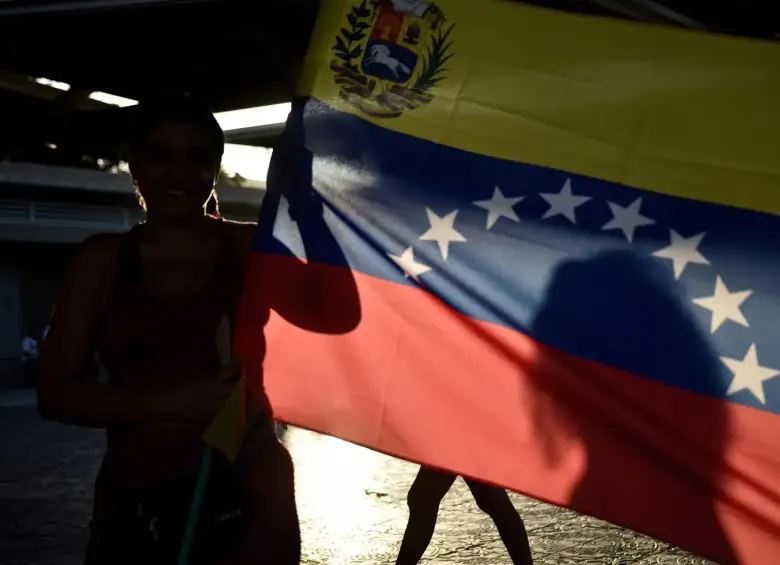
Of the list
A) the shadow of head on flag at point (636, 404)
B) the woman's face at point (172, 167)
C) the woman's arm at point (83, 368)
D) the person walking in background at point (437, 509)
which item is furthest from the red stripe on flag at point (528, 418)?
the person walking in background at point (437, 509)

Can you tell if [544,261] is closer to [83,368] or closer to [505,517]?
[83,368]

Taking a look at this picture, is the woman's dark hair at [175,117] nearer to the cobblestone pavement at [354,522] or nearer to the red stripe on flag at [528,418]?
the red stripe on flag at [528,418]

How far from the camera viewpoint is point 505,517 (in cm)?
394

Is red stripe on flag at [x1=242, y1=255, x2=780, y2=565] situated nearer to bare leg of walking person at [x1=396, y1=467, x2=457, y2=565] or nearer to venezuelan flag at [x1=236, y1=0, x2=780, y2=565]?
venezuelan flag at [x1=236, y1=0, x2=780, y2=565]

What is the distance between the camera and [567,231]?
2691mm

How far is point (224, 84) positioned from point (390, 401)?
197 cm

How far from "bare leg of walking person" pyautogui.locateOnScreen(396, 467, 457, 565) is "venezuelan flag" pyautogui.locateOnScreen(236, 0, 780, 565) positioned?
150cm

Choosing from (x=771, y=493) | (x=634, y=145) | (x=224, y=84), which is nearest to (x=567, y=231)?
(x=634, y=145)

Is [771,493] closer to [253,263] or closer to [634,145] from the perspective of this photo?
[634,145]

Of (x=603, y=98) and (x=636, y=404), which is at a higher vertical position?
(x=603, y=98)

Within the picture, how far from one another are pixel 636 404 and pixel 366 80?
1237mm

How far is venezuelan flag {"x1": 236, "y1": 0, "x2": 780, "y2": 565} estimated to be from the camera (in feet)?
8.10

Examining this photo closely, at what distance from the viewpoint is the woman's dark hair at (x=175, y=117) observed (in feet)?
8.16

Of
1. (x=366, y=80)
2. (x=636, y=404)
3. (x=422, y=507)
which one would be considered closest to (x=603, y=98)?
(x=366, y=80)
